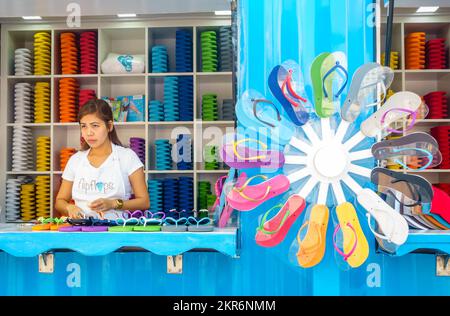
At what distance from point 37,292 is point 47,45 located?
308cm

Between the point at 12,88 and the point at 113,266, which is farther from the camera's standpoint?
the point at 12,88

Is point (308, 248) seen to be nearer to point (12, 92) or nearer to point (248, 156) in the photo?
point (248, 156)

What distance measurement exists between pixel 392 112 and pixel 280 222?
0.49 m

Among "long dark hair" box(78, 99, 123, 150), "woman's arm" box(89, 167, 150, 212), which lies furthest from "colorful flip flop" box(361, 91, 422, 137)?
"long dark hair" box(78, 99, 123, 150)

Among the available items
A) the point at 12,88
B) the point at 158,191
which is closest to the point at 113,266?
the point at 158,191

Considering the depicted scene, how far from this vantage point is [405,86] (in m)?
A: 4.47

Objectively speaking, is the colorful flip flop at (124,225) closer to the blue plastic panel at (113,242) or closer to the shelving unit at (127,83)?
the blue plastic panel at (113,242)

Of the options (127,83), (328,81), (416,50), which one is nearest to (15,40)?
(127,83)

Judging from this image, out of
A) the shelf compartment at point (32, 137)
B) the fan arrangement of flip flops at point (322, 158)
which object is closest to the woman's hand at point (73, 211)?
the fan arrangement of flip flops at point (322, 158)

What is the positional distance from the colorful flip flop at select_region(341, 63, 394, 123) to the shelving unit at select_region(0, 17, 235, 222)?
2735mm

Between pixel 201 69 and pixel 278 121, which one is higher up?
pixel 201 69

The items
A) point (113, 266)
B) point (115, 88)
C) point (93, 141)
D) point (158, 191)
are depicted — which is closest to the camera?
point (113, 266)
